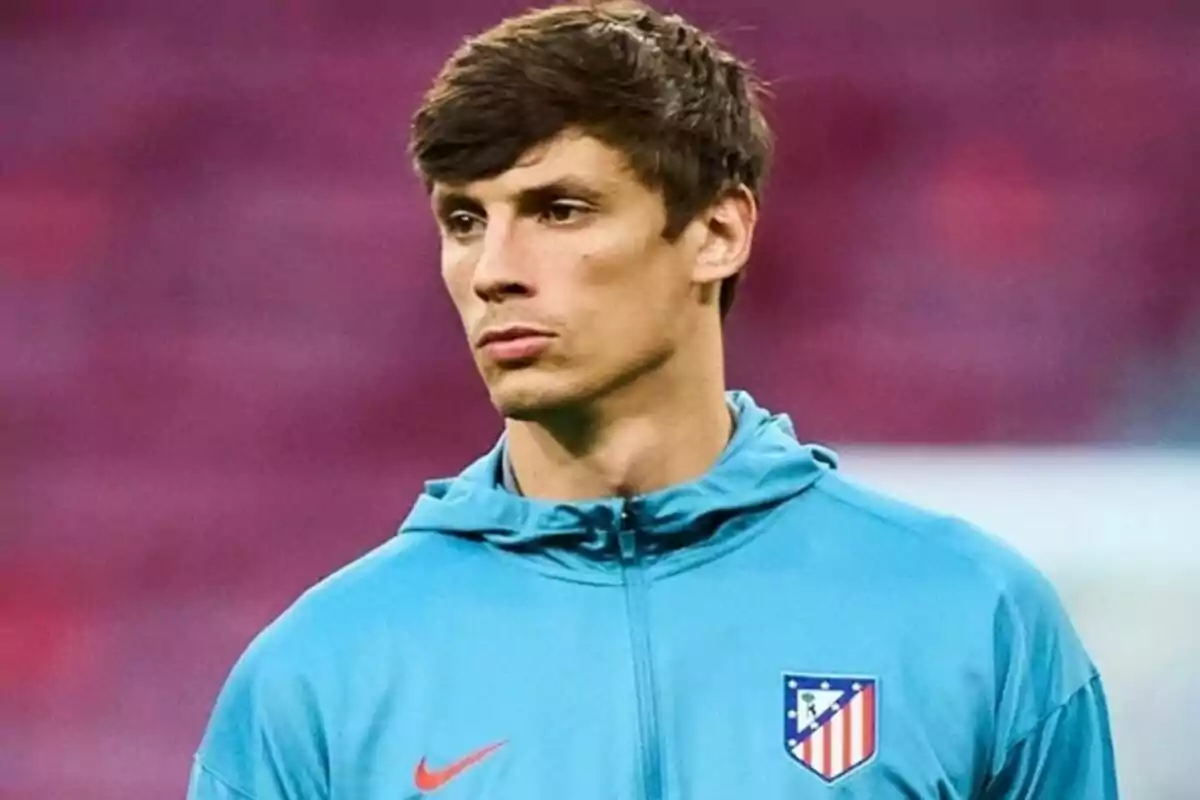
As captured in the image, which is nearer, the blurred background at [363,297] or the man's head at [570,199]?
the man's head at [570,199]

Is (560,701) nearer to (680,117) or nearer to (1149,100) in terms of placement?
(680,117)

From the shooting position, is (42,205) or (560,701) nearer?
(560,701)

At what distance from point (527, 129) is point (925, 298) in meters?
1.30

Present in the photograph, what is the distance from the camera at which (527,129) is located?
59.1 inches

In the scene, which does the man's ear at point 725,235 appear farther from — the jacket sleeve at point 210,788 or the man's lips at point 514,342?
the jacket sleeve at point 210,788

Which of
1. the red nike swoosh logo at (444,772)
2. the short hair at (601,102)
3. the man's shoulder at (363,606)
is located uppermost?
the short hair at (601,102)

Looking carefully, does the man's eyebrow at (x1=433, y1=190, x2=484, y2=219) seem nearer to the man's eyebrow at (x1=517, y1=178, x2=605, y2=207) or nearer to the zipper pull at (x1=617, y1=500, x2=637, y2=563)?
the man's eyebrow at (x1=517, y1=178, x2=605, y2=207)

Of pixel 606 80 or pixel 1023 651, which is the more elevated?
pixel 606 80

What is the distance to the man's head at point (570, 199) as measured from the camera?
1484 millimetres

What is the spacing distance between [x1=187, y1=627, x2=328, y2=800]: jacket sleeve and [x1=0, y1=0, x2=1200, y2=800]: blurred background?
1.19m

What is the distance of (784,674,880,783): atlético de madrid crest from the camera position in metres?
1.46

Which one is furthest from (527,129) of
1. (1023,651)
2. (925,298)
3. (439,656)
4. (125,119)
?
(125,119)

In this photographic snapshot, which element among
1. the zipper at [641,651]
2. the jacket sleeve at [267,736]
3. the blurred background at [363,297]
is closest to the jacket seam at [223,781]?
the jacket sleeve at [267,736]

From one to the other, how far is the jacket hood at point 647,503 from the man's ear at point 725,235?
0.35ft
